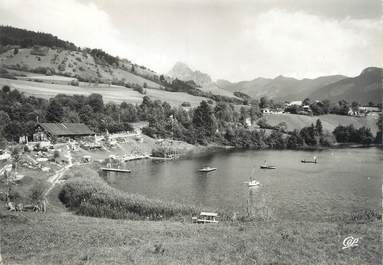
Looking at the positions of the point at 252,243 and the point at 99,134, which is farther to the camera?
the point at 99,134

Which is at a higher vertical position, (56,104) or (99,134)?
(56,104)

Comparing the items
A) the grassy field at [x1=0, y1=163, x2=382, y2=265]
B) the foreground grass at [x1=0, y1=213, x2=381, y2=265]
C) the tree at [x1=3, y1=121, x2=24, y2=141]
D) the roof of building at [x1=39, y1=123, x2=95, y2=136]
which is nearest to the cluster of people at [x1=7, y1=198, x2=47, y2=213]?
the grassy field at [x1=0, y1=163, x2=382, y2=265]

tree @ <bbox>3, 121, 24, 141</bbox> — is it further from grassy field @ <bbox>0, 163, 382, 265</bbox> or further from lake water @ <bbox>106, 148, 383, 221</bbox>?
grassy field @ <bbox>0, 163, 382, 265</bbox>

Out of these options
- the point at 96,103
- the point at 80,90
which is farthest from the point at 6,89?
the point at 80,90

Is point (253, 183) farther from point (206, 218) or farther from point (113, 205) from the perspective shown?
point (113, 205)

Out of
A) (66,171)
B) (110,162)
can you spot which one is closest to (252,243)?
(66,171)

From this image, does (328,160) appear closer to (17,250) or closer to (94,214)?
(94,214)

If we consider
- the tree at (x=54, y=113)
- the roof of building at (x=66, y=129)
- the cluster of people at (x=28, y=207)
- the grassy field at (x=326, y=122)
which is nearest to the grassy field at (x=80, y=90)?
the tree at (x=54, y=113)
